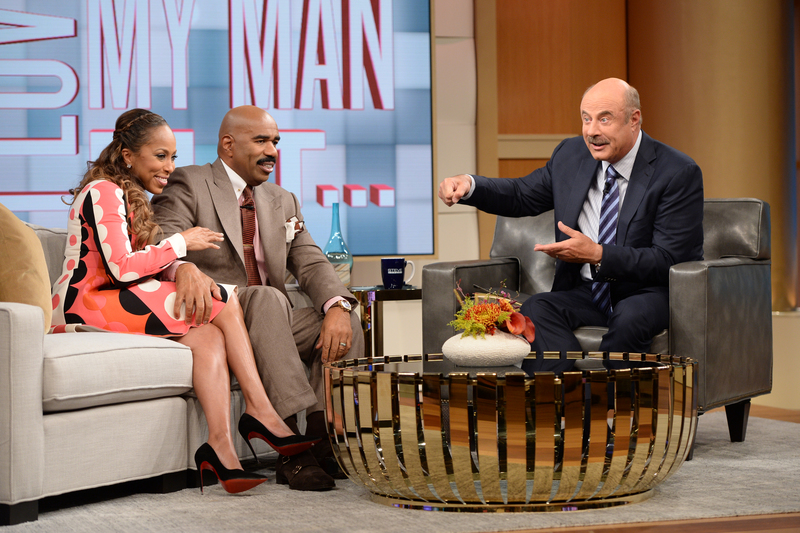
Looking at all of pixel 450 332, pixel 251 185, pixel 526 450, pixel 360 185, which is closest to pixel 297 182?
pixel 360 185

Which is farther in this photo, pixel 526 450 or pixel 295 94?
pixel 295 94

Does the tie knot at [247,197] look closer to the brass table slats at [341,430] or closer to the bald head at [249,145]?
the bald head at [249,145]

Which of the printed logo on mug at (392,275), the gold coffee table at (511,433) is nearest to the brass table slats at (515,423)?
the gold coffee table at (511,433)

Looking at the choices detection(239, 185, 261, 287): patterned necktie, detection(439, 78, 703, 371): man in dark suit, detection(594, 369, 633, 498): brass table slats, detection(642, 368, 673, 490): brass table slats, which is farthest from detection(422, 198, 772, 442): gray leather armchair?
detection(594, 369, 633, 498): brass table slats

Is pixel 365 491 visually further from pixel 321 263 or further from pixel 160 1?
pixel 160 1

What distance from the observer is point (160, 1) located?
4.14 meters

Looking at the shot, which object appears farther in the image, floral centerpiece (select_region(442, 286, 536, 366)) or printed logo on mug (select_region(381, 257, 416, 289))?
printed logo on mug (select_region(381, 257, 416, 289))

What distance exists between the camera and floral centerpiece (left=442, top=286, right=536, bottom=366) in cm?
215

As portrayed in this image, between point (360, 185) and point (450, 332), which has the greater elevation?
point (360, 185)

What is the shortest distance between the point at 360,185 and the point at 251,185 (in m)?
1.43

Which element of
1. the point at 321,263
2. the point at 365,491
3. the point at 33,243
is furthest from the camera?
the point at 321,263

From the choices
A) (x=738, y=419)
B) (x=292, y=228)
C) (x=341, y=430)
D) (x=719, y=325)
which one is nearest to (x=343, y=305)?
(x=292, y=228)

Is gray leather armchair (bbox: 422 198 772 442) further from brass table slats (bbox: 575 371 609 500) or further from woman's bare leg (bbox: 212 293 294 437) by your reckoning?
brass table slats (bbox: 575 371 609 500)

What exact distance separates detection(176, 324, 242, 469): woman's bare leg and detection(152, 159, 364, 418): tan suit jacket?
0.12 meters
